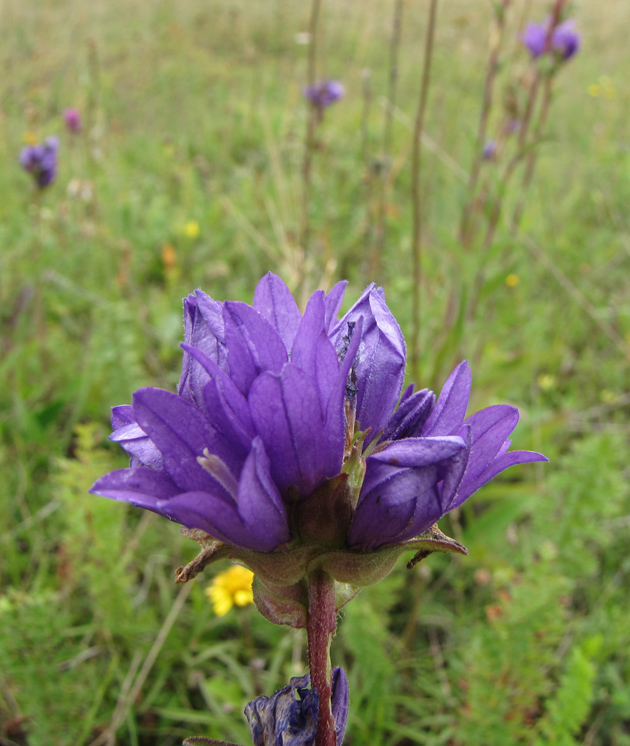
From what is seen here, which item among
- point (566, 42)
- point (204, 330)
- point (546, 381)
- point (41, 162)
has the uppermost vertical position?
point (566, 42)

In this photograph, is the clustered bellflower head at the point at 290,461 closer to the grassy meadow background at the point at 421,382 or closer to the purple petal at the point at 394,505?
the purple petal at the point at 394,505

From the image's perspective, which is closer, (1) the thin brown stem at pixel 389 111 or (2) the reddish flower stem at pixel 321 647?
(2) the reddish flower stem at pixel 321 647

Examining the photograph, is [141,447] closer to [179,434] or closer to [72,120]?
[179,434]

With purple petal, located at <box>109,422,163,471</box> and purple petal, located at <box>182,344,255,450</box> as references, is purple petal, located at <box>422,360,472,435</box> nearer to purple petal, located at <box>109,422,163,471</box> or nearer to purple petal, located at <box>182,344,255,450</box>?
purple petal, located at <box>182,344,255,450</box>

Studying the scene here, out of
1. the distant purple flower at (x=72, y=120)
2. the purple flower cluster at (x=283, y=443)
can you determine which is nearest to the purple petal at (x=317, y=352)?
the purple flower cluster at (x=283, y=443)

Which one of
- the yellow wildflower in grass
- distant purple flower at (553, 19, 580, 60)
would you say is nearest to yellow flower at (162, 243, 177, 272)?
distant purple flower at (553, 19, 580, 60)

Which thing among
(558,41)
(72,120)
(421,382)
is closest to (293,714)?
(421,382)
